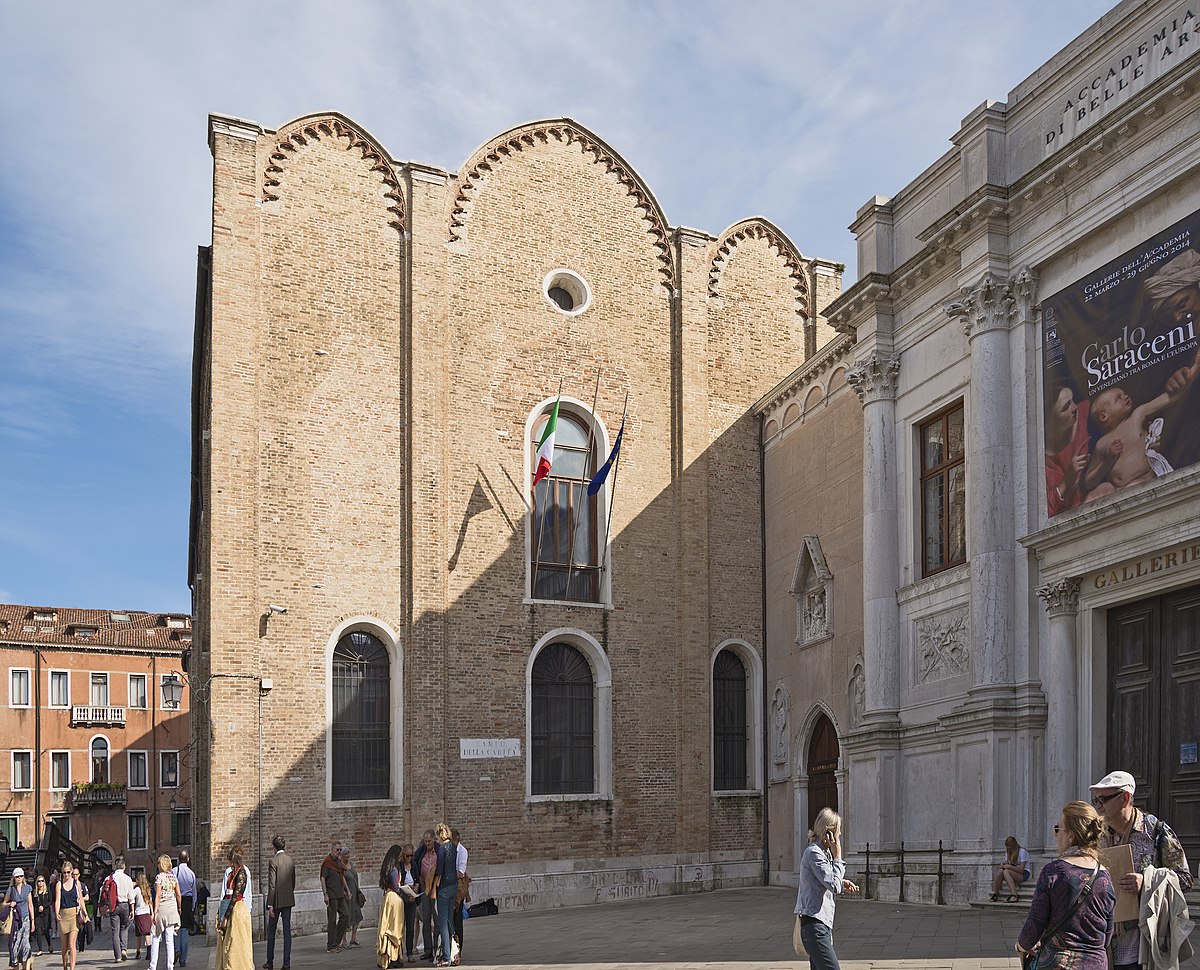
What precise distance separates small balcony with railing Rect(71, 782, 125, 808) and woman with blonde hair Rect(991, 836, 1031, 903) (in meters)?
43.5

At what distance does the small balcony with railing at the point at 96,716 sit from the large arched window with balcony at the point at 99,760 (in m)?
0.65

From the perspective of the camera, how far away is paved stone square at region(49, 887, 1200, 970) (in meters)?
13.1

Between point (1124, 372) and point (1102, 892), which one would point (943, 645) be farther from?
point (1102, 892)

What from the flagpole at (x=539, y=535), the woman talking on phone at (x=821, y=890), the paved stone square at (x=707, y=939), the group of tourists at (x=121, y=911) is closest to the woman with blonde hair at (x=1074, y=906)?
the woman talking on phone at (x=821, y=890)

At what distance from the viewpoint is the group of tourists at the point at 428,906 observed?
1470cm

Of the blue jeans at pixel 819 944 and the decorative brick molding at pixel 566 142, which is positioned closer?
the blue jeans at pixel 819 944

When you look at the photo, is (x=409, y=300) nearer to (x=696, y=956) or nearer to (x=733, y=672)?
(x=733, y=672)

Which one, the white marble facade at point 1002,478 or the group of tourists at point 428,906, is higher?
the white marble facade at point 1002,478

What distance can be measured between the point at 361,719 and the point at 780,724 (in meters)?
7.29

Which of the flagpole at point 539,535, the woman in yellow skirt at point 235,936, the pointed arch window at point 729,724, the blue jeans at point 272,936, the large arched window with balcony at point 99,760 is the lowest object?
the large arched window with balcony at point 99,760

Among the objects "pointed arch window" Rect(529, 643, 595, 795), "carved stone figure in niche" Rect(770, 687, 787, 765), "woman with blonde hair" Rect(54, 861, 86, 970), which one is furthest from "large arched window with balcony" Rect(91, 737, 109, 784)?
"woman with blonde hair" Rect(54, 861, 86, 970)

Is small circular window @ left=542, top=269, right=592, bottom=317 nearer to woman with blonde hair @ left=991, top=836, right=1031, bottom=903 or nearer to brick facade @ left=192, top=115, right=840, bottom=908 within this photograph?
brick facade @ left=192, top=115, right=840, bottom=908

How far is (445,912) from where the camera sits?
581 inches

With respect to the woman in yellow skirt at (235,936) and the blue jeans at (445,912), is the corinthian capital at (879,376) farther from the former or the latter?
the woman in yellow skirt at (235,936)
